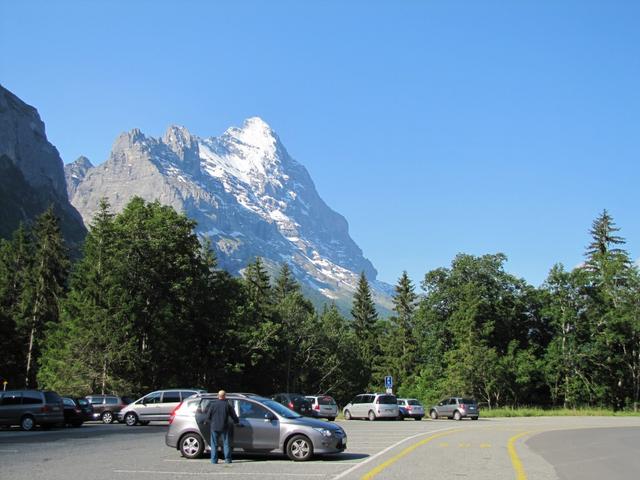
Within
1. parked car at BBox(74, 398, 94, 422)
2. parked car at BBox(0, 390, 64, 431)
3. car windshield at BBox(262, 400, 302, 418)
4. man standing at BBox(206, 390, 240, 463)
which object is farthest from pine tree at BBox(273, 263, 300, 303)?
man standing at BBox(206, 390, 240, 463)

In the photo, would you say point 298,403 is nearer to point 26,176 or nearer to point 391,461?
point 391,461

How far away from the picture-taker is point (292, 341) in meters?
78.1

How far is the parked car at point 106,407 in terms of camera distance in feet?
118

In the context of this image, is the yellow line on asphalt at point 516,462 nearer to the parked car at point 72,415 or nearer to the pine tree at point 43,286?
the parked car at point 72,415

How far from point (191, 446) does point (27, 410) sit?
15.2 m

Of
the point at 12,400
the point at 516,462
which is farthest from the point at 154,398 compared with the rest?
the point at 516,462

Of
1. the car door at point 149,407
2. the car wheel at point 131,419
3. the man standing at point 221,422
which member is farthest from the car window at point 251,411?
the car wheel at point 131,419

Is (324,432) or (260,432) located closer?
(324,432)

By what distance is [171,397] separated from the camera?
107 ft

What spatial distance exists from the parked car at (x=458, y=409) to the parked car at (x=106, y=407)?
24040 mm

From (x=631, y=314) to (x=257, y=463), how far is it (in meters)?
63.3

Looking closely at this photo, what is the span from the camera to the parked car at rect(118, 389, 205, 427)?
32344mm

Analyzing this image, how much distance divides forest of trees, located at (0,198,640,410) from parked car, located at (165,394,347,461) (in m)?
33.7

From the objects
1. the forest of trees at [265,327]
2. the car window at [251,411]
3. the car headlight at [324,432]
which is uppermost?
the forest of trees at [265,327]
